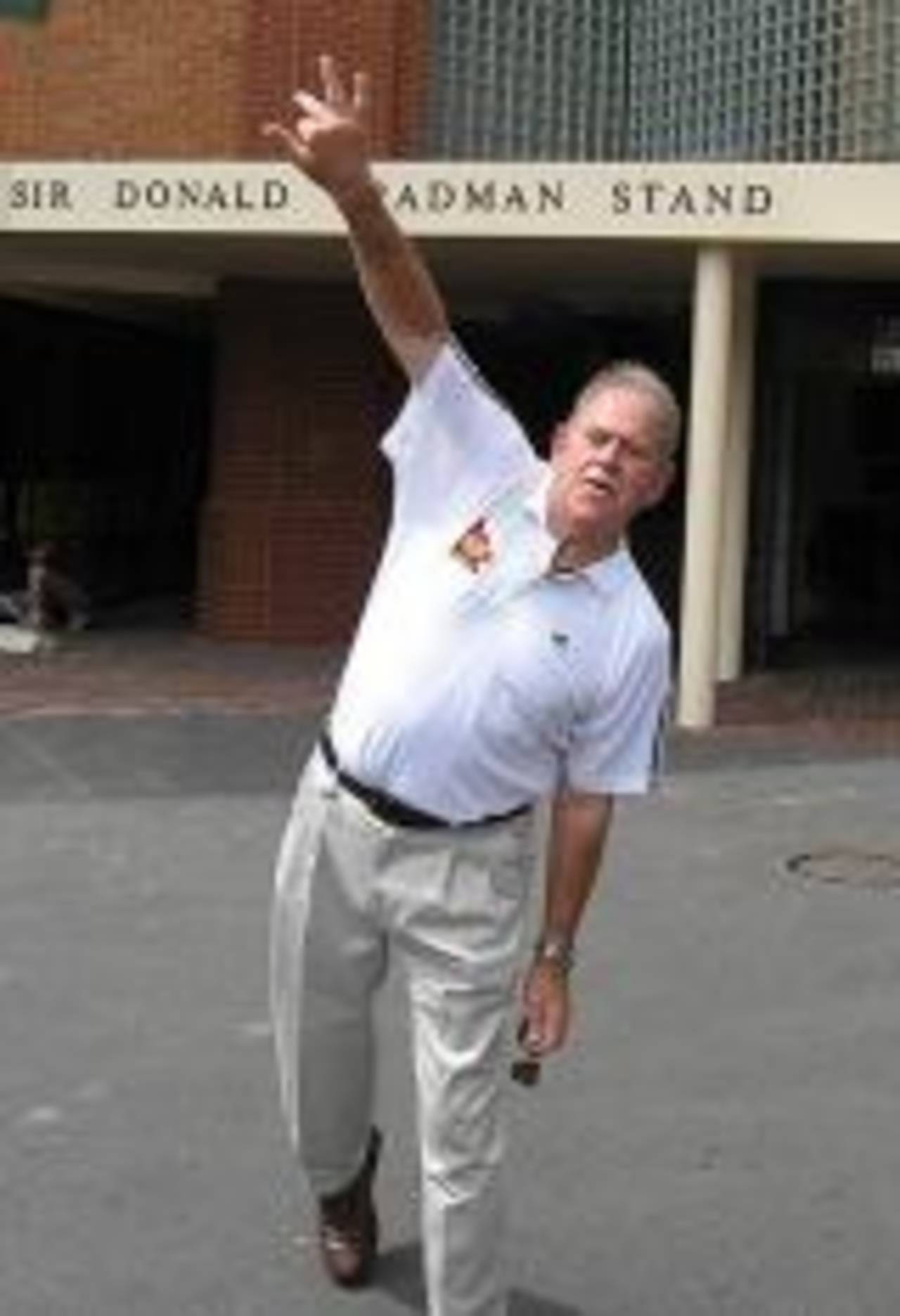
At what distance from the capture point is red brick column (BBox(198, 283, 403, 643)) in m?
18.9

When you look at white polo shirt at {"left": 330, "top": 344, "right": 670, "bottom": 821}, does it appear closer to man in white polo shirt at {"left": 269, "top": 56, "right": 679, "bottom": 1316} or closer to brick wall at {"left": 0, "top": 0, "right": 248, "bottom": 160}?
man in white polo shirt at {"left": 269, "top": 56, "right": 679, "bottom": 1316}

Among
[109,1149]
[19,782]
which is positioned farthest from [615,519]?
[19,782]

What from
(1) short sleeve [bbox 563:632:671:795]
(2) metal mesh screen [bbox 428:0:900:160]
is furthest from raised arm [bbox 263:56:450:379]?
(2) metal mesh screen [bbox 428:0:900:160]

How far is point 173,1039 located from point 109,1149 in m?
1.09

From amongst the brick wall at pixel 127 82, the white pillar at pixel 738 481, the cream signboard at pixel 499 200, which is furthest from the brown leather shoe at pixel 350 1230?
the brick wall at pixel 127 82

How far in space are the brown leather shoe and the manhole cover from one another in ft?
16.0

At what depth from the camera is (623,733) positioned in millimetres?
4914

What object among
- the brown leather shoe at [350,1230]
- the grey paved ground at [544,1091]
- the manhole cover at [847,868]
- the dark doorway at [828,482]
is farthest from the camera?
the dark doorway at [828,482]

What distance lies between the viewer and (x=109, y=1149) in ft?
21.2

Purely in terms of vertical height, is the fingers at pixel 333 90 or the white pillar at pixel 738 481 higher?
the fingers at pixel 333 90

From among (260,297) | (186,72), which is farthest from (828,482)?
(186,72)

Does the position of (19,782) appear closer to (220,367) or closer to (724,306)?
(724,306)

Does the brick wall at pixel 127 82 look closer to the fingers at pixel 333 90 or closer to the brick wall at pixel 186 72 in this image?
the brick wall at pixel 186 72

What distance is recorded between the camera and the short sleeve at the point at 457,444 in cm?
486
